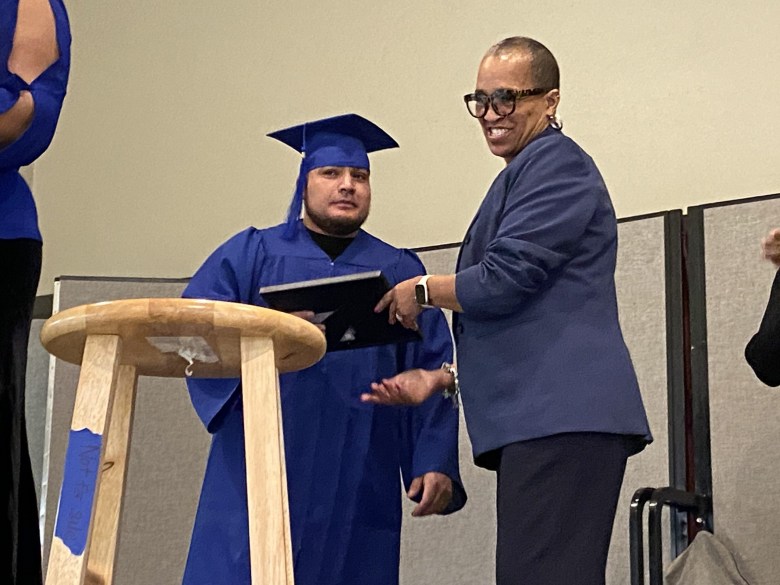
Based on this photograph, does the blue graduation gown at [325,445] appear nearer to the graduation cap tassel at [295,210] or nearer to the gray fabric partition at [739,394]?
the graduation cap tassel at [295,210]

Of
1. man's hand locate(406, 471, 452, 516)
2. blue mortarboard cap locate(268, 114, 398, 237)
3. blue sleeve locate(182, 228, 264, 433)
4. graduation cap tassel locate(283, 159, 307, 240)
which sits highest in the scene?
blue mortarboard cap locate(268, 114, 398, 237)

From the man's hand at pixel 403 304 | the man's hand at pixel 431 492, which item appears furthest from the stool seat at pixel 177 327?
the man's hand at pixel 431 492

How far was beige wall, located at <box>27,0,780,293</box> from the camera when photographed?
352 cm

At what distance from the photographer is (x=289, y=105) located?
4223 mm

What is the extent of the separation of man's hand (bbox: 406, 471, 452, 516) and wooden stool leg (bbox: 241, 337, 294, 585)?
0.98 metres

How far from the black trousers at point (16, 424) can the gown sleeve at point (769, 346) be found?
4.64ft

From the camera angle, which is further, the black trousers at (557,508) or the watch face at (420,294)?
the watch face at (420,294)

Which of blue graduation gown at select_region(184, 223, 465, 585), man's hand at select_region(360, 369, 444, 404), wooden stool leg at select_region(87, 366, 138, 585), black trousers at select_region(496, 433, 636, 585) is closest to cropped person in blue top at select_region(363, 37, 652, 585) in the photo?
black trousers at select_region(496, 433, 636, 585)

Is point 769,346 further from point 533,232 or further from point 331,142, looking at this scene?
point 331,142

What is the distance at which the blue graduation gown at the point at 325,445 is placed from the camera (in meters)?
2.55

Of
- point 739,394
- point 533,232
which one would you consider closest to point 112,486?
point 533,232

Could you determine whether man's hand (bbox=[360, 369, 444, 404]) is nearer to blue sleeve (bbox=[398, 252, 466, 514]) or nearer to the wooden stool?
blue sleeve (bbox=[398, 252, 466, 514])

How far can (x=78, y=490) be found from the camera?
5.27 feet

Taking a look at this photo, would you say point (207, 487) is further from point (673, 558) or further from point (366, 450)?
point (673, 558)
